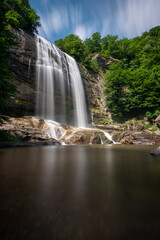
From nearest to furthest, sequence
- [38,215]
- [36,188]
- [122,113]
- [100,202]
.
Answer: [38,215], [100,202], [36,188], [122,113]

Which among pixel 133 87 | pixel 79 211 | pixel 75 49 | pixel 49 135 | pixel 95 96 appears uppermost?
pixel 75 49

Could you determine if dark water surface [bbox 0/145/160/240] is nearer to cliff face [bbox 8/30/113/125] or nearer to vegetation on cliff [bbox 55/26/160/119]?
cliff face [bbox 8/30/113/125]

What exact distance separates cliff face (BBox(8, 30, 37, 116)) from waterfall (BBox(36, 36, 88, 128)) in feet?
2.06

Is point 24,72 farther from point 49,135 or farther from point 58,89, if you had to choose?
point 49,135

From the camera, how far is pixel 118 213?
654 millimetres

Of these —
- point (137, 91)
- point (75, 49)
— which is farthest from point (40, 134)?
point (75, 49)

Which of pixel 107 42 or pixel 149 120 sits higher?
pixel 107 42

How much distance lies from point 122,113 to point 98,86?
734cm

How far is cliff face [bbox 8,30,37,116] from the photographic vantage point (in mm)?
10953

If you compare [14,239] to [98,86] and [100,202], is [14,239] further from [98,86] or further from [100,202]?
[98,86]

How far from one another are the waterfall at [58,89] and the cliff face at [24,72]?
0.63m

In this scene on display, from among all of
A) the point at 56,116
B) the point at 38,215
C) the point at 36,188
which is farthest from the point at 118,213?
the point at 56,116

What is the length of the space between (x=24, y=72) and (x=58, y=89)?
4.17m

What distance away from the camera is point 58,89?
14.1 metres
